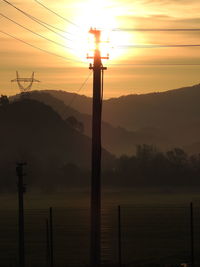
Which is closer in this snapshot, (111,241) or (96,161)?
(96,161)

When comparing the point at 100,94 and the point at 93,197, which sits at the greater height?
the point at 100,94

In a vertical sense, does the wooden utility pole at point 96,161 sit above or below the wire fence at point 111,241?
above

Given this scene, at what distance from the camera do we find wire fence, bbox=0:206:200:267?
48.4 metres

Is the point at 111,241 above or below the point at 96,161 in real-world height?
below

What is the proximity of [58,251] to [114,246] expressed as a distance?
13.5 feet

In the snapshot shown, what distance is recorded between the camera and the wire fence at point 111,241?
48.4 meters

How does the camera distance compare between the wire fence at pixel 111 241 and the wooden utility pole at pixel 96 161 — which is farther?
the wire fence at pixel 111 241

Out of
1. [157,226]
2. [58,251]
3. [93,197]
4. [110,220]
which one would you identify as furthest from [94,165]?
[110,220]

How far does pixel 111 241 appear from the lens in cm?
6775

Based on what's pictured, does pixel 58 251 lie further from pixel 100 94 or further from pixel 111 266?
pixel 100 94

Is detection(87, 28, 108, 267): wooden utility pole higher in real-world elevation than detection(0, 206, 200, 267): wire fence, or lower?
higher

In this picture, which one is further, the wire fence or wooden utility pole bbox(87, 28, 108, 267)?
the wire fence

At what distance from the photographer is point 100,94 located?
115 feet

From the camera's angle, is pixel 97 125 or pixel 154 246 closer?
pixel 97 125
